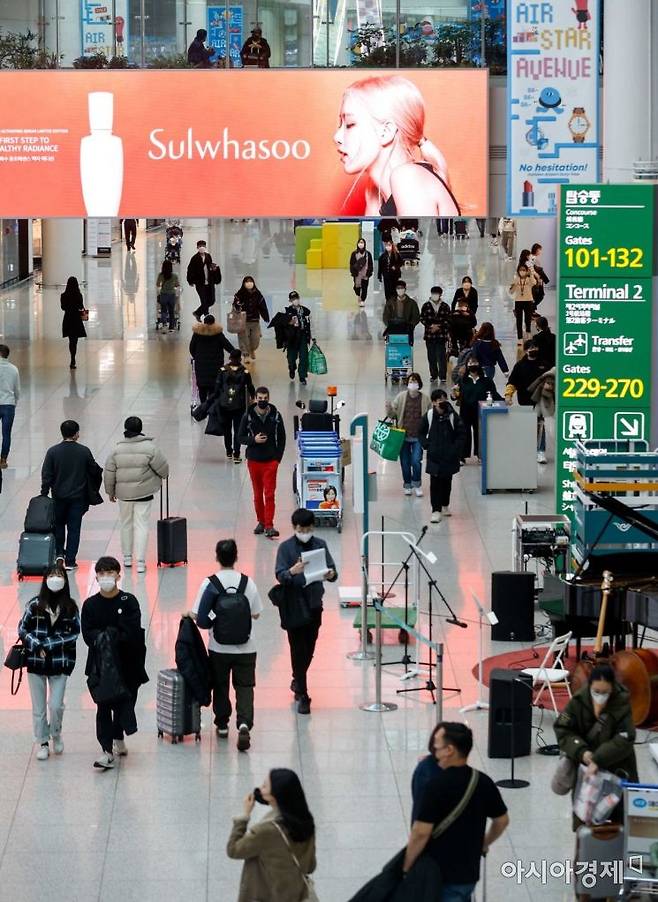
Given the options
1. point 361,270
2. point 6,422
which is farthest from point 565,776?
point 361,270

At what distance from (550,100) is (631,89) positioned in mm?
5173

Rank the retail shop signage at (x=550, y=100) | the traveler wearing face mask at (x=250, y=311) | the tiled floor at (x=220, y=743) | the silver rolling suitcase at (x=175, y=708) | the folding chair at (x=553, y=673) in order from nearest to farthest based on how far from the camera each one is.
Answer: the tiled floor at (x=220, y=743)
the silver rolling suitcase at (x=175, y=708)
the folding chair at (x=553, y=673)
the retail shop signage at (x=550, y=100)
the traveler wearing face mask at (x=250, y=311)

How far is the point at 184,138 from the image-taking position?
26.8 m

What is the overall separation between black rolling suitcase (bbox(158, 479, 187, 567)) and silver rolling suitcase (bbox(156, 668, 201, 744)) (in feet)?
14.5

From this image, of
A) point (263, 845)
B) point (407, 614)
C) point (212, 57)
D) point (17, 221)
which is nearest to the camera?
point (263, 845)

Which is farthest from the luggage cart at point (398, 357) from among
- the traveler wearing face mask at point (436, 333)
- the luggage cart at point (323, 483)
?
the luggage cart at point (323, 483)

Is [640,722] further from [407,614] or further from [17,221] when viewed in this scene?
[17,221]

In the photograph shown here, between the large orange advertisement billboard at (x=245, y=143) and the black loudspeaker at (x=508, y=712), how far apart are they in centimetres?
1567

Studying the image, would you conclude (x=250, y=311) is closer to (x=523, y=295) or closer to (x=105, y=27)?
(x=105, y=27)

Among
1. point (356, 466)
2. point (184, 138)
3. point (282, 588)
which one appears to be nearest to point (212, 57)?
point (184, 138)

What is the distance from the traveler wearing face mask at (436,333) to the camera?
87.3ft

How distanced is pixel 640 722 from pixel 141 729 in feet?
10.9

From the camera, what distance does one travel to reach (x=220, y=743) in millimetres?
11836

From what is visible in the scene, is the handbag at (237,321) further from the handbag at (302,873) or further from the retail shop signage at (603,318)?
the handbag at (302,873)
